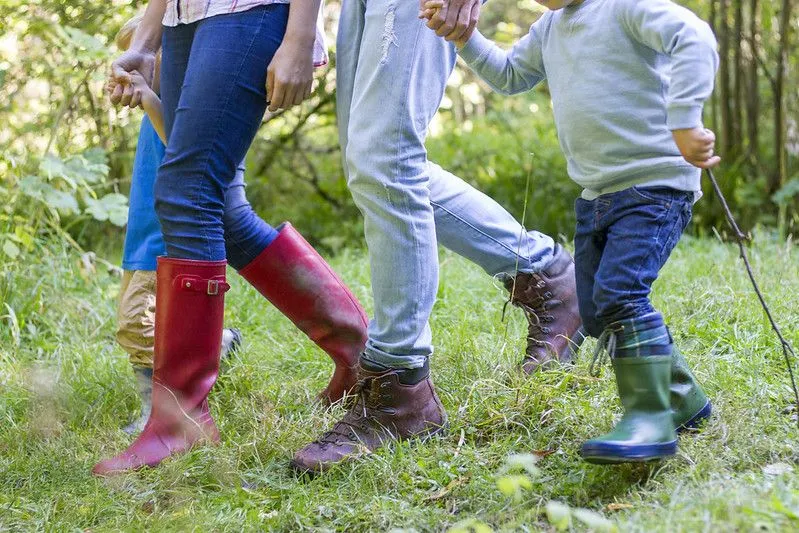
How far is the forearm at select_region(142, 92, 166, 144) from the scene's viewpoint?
8.43ft

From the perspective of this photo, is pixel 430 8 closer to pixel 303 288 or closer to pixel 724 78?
pixel 303 288

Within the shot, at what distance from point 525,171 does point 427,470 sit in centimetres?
465

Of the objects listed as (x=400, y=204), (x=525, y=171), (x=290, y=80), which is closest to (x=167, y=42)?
(x=290, y=80)

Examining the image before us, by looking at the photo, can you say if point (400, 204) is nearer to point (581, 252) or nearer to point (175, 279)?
point (581, 252)

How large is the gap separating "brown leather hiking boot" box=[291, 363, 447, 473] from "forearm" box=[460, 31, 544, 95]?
736mm

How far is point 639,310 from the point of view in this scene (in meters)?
1.96

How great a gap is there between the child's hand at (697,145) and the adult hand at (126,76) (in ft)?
4.74

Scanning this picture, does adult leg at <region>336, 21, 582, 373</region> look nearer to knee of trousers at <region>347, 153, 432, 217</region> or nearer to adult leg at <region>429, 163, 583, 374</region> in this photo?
adult leg at <region>429, 163, 583, 374</region>

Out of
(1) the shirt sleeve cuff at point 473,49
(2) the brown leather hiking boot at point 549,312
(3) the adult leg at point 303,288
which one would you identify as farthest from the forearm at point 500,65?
(3) the adult leg at point 303,288

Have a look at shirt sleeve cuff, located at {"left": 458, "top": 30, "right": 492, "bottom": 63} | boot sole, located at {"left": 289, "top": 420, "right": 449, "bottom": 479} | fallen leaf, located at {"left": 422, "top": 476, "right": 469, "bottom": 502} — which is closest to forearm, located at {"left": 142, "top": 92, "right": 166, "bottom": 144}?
A: shirt sleeve cuff, located at {"left": 458, "top": 30, "right": 492, "bottom": 63}

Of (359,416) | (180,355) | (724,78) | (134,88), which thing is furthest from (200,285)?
(724,78)

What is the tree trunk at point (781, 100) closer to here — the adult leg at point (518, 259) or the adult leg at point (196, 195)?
the adult leg at point (518, 259)

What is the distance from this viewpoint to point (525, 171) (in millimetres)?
6598

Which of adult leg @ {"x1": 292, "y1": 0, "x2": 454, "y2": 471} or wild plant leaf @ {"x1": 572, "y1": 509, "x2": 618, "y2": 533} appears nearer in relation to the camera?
wild plant leaf @ {"x1": 572, "y1": 509, "x2": 618, "y2": 533}
